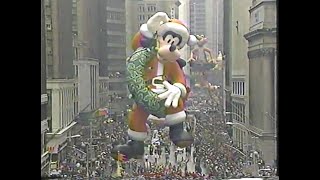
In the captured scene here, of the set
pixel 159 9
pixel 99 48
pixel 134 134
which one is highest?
pixel 159 9

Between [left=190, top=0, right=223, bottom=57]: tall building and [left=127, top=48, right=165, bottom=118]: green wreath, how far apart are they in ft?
0.48

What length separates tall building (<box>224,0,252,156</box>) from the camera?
1.17 meters

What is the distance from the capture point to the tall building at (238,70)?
117 centimetres

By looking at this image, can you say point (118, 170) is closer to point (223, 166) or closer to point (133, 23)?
point (223, 166)

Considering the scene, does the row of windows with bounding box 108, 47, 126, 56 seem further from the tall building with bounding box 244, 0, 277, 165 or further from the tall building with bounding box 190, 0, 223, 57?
the tall building with bounding box 244, 0, 277, 165

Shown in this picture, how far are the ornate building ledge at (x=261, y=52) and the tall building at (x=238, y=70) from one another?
0.02m

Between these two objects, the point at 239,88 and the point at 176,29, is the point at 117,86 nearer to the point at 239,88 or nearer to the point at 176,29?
the point at 176,29

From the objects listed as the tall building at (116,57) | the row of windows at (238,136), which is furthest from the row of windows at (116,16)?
the row of windows at (238,136)

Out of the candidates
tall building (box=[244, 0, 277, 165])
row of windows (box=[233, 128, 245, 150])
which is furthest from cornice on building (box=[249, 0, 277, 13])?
row of windows (box=[233, 128, 245, 150])

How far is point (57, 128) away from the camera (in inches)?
44.6

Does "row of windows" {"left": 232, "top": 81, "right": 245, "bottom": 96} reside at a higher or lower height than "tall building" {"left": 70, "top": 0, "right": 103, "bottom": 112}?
lower

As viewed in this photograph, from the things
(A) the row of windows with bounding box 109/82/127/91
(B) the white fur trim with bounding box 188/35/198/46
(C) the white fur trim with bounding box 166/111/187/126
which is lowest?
(C) the white fur trim with bounding box 166/111/187/126
